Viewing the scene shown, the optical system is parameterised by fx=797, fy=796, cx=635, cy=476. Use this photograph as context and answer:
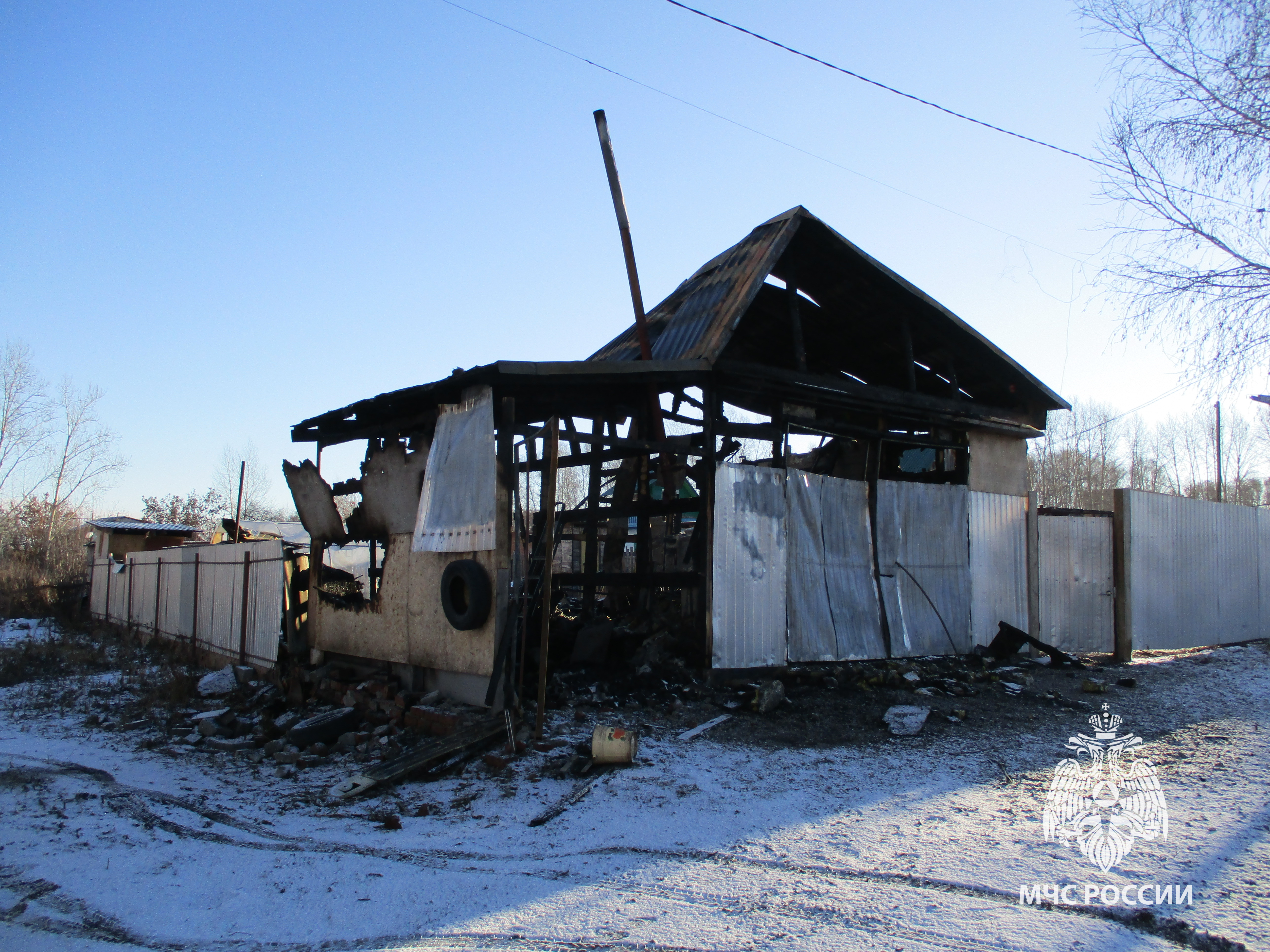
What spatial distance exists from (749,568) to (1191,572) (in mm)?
9035

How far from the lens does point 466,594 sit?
7.64m

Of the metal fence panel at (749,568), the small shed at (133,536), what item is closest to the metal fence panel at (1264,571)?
the metal fence panel at (749,568)

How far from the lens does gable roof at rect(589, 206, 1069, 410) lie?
9.25 metres

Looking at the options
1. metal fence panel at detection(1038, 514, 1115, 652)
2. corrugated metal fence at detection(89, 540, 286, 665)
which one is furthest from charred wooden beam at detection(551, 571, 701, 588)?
metal fence panel at detection(1038, 514, 1115, 652)

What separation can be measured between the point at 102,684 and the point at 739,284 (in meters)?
10.4

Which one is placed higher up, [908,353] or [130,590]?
[908,353]

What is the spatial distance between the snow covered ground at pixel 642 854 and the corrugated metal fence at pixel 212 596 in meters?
4.27

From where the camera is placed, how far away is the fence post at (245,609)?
11969 mm

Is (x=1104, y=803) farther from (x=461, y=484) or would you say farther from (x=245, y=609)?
(x=245, y=609)

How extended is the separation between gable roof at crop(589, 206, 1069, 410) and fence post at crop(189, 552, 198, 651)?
8836mm

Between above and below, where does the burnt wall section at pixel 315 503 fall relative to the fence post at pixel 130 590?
above

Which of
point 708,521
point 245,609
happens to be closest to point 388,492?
point 708,521

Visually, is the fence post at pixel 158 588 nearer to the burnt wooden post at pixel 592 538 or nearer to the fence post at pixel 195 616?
the fence post at pixel 195 616

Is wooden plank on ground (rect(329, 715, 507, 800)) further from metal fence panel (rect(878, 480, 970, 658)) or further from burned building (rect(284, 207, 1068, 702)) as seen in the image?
metal fence panel (rect(878, 480, 970, 658))
